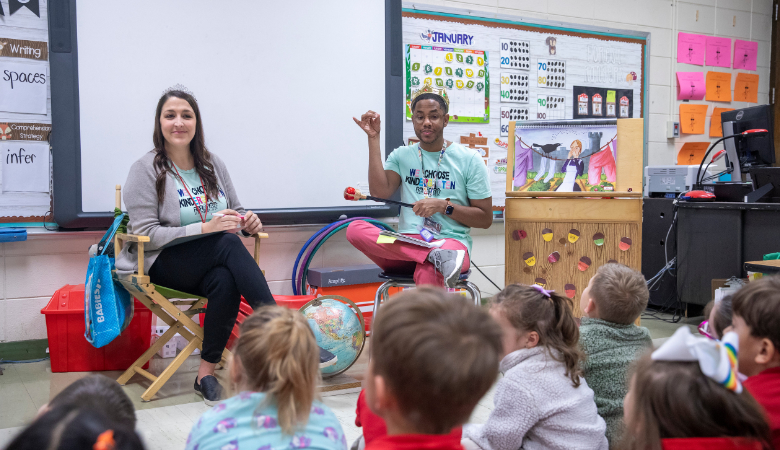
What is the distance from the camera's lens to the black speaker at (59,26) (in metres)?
2.79

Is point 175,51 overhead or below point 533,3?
below

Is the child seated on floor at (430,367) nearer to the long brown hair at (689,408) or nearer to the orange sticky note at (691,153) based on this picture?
the long brown hair at (689,408)

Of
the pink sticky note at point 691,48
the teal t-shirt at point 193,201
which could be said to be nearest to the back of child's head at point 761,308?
the teal t-shirt at point 193,201

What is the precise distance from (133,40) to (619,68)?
340 cm

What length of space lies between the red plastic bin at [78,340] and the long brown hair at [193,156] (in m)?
0.70

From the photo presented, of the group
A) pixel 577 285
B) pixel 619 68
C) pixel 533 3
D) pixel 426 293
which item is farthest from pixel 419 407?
pixel 619 68

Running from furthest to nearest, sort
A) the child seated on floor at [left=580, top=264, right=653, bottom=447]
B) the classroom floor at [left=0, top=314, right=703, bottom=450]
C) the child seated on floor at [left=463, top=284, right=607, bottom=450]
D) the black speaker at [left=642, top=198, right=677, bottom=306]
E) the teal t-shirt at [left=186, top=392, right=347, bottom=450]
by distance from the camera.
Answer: the black speaker at [left=642, top=198, right=677, bottom=306] < the classroom floor at [left=0, top=314, right=703, bottom=450] < the child seated on floor at [left=580, top=264, right=653, bottom=447] < the child seated on floor at [left=463, top=284, right=607, bottom=450] < the teal t-shirt at [left=186, top=392, right=347, bottom=450]

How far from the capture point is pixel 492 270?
4141mm

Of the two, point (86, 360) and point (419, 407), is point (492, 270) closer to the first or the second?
point (86, 360)

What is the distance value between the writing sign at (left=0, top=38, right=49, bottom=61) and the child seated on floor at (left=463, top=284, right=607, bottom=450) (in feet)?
8.37

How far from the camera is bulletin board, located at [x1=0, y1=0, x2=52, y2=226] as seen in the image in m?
2.79

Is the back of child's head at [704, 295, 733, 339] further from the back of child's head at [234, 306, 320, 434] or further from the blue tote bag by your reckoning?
the blue tote bag

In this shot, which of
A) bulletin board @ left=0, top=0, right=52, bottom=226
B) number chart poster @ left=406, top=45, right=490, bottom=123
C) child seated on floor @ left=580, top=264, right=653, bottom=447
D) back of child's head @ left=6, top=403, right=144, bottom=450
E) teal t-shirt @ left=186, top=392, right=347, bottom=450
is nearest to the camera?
back of child's head @ left=6, top=403, right=144, bottom=450

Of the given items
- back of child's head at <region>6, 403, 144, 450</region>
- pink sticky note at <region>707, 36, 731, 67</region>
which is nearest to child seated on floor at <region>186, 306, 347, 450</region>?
back of child's head at <region>6, 403, 144, 450</region>
